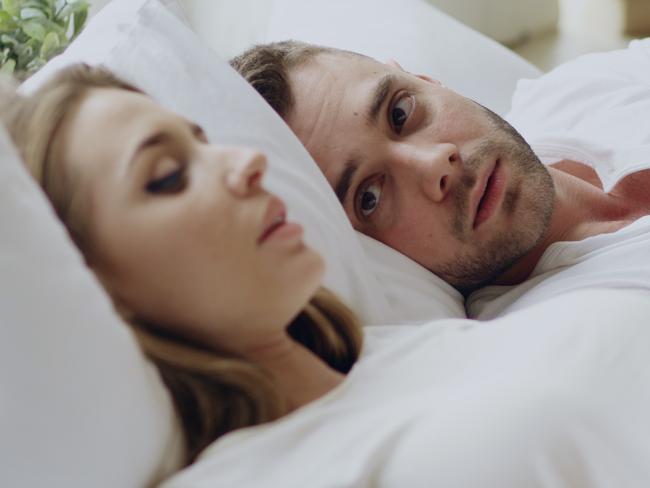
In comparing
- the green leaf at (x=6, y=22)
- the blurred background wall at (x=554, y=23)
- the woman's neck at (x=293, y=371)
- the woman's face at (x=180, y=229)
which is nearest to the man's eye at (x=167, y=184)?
the woman's face at (x=180, y=229)

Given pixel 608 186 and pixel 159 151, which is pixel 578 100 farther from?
pixel 159 151

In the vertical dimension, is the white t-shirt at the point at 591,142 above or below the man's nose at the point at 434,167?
below

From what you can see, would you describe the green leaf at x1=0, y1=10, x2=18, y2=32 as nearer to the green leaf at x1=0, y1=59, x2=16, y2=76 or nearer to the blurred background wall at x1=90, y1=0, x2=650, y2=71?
the green leaf at x1=0, y1=59, x2=16, y2=76

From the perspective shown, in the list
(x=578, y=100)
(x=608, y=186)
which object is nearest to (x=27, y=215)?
(x=608, y=186)

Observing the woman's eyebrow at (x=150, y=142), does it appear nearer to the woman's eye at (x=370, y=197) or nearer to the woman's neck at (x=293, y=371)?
the woman's neck at (x=293, y=371)

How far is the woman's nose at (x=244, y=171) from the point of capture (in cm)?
71

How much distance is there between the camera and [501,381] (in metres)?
0.72

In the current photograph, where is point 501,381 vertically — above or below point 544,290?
above

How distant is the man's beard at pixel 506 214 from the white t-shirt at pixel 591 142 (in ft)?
0.12

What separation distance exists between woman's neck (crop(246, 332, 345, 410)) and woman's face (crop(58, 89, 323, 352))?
32 millimetres

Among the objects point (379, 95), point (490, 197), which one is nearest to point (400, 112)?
point (379, 95)

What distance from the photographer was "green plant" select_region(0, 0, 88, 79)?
4.70 ft

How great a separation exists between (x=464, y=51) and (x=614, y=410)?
44.9 inches

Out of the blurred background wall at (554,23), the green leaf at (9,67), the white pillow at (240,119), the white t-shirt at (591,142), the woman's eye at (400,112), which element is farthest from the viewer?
the blurred background wall at (554,23)
